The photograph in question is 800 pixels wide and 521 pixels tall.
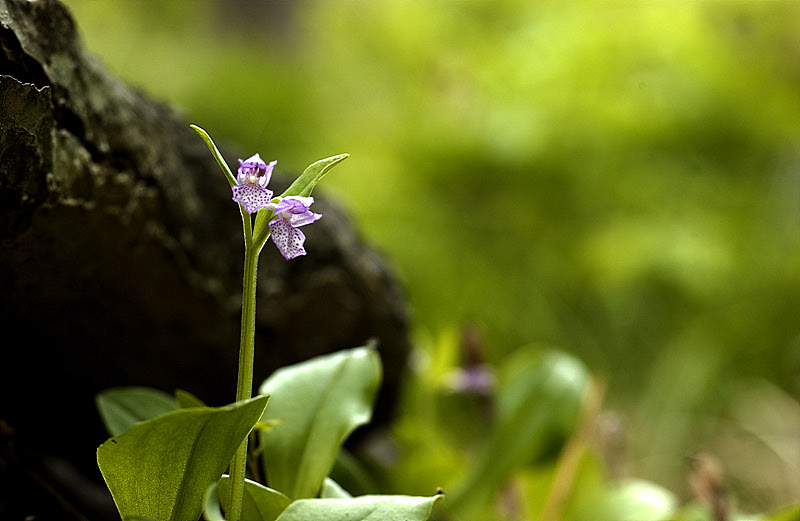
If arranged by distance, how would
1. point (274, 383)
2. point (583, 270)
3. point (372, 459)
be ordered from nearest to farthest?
point (274, 383) < point (372, 459) < point (583, 270)

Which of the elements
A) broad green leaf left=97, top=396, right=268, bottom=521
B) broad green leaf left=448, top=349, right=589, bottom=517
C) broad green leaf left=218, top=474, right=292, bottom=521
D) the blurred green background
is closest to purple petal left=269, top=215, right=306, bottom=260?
broad green leaf left=97, top=396, right=268, bottom=521

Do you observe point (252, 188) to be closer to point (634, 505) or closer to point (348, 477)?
point (348, 477)

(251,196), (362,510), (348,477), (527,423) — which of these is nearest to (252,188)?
(251,196)

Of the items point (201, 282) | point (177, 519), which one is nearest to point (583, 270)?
point (201, 282)

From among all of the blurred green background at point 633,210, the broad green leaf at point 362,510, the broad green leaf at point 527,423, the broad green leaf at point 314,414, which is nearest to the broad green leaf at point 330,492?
the broad green leaf at point 314,414

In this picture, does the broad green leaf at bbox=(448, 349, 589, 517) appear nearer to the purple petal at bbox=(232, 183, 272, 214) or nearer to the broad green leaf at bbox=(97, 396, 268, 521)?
the broad green leaf at bbox=(97, 396, 268, 521)

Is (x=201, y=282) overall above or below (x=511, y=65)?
below

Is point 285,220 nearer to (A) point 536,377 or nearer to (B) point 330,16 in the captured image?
(A) point 536,377
